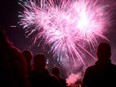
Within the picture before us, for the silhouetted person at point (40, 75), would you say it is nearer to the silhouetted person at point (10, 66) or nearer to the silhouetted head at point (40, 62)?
the silhouetted head at point (40, 62)

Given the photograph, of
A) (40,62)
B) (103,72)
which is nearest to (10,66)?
(40,62)

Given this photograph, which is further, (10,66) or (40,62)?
(40,62)

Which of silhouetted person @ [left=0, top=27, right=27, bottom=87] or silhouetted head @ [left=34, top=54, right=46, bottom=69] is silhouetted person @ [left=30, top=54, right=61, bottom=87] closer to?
silhouetted head @ [left=34, top=54, right=46, bottom=69]

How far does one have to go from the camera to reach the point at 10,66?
142 inches

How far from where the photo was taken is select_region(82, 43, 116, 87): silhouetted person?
5078 millimetres

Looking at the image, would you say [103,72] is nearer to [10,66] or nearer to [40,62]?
[40,62]

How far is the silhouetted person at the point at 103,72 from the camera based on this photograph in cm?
508

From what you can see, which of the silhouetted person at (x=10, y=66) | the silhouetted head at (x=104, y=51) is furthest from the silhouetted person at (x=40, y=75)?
the silhouetted person at (x=10, y=66)

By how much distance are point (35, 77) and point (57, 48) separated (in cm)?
1395

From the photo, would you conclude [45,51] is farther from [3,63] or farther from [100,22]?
[3,63]

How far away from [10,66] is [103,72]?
195cm

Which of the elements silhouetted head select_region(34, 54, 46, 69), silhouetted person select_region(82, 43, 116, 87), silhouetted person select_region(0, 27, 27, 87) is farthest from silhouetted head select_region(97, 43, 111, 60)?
silhouetted person select_region(0, 27, 27, 87)

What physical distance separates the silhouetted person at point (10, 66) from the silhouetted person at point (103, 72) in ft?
5.59

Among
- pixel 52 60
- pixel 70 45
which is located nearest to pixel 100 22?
pixel 70 45
